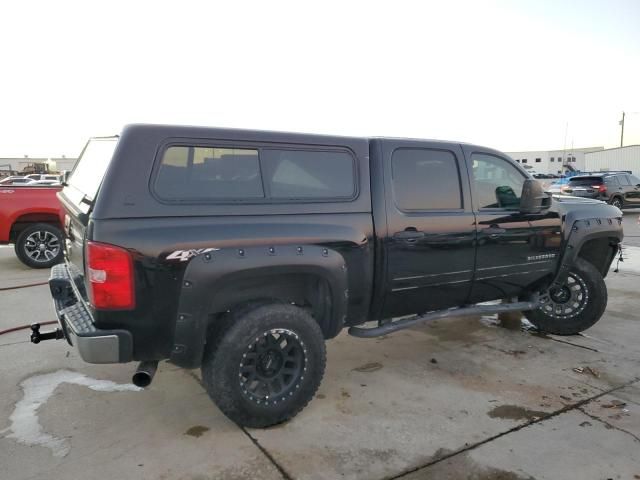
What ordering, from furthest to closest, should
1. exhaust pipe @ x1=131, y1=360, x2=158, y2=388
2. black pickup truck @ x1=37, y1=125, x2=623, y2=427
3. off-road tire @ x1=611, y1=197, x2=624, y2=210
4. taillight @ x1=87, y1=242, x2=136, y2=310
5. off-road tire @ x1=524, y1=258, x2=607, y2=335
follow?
off-road tire @ x1=611, y1=197, x2=624, y2=210
off-road tire @ x1=524, y1=258, x2=607, y2=335
exhaust pipe @ x1=131, y1=360, x2=158, y2=388
black pickup truck @ x1=37, y1=125, x2=623, y2=427
taillight @ x1=87, y1=242, x2=136, y2=310

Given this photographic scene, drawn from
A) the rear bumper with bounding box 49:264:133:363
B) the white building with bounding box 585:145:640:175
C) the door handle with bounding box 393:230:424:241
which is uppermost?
the white building with bounding box 585:145:640:175

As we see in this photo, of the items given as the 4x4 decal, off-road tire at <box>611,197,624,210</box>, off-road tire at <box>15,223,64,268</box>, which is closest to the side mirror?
the 4x4 decal

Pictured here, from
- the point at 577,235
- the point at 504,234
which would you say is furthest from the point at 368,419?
the point at 577,235

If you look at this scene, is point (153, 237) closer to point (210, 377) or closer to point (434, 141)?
point (210, 377)

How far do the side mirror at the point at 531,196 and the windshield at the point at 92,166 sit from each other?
3243mm

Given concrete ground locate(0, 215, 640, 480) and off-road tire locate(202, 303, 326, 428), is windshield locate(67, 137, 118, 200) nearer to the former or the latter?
off-road tire locate(202, 303, 326, 428)

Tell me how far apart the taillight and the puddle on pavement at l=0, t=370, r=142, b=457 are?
1036 millimetres

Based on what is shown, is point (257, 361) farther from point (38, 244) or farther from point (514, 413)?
point (38, 244)

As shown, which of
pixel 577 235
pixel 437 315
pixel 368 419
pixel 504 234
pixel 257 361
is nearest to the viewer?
pixel 257 361

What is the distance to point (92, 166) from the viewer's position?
3.58m

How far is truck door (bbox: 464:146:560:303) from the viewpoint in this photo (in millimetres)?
4188

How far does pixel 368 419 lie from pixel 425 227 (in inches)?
58.1

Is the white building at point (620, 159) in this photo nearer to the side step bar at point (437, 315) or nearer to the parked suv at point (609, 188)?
the parked suv at point (609, 188)

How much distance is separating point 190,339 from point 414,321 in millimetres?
1848
